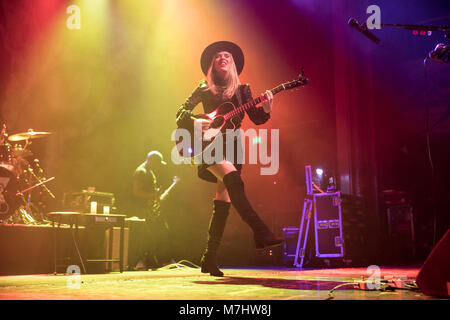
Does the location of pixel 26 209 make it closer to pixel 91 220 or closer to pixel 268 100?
pixel 91 220

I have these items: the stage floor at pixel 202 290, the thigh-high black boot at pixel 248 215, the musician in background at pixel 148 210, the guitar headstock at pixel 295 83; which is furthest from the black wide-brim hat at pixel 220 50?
the musician in background at pixel 148 210

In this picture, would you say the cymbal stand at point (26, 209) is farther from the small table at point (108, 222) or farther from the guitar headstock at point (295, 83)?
the guitar headstock at point (295, 83)

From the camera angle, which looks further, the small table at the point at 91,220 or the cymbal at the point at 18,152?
the cymbal at the point at 18,152

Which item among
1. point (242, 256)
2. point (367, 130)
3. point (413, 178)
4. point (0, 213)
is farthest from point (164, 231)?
point (413, 178)

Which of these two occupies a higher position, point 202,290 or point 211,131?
point 211,131

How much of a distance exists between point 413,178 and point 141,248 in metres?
7.42

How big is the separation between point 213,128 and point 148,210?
3852 mm

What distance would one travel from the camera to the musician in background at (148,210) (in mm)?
6996

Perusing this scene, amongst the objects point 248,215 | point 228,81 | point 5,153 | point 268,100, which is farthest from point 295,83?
point 5,153

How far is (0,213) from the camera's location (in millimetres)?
6652

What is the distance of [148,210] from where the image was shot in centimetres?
725

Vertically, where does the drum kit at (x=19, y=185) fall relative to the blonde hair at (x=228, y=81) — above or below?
below

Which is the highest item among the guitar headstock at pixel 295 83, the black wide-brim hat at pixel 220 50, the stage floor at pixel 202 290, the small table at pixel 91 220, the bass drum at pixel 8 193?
the black wide-brim hat at pixel 220 50

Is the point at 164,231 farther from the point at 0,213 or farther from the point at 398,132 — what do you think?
the point at 398,132
